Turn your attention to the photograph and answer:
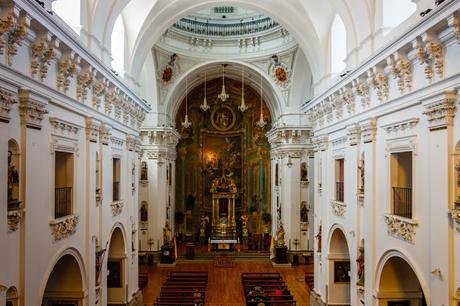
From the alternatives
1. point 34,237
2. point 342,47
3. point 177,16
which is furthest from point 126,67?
point 34,237

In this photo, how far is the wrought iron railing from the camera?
24031 millimetres

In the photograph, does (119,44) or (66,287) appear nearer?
(66,287)

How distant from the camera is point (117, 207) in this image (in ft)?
44.5

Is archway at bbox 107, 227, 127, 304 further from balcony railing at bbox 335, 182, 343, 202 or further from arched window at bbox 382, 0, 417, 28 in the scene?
arched window at bbox 382, 0, 417, 28

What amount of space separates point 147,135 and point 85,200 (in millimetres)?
13247

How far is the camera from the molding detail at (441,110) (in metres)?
7.08

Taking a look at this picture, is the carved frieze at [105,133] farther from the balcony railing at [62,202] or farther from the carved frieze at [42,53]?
the carved frieze at [42,53]

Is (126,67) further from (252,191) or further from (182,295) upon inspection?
(252,191)

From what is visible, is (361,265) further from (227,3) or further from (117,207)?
(227,3)

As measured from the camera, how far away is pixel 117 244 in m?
14.7

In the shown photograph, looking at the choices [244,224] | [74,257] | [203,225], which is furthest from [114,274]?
[244,224]

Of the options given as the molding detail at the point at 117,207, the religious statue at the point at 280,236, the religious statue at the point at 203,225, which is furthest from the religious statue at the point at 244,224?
the molding detail at the point at 117,207

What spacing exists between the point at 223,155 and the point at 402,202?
71.7 feet

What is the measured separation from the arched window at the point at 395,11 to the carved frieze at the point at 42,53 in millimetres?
7356
